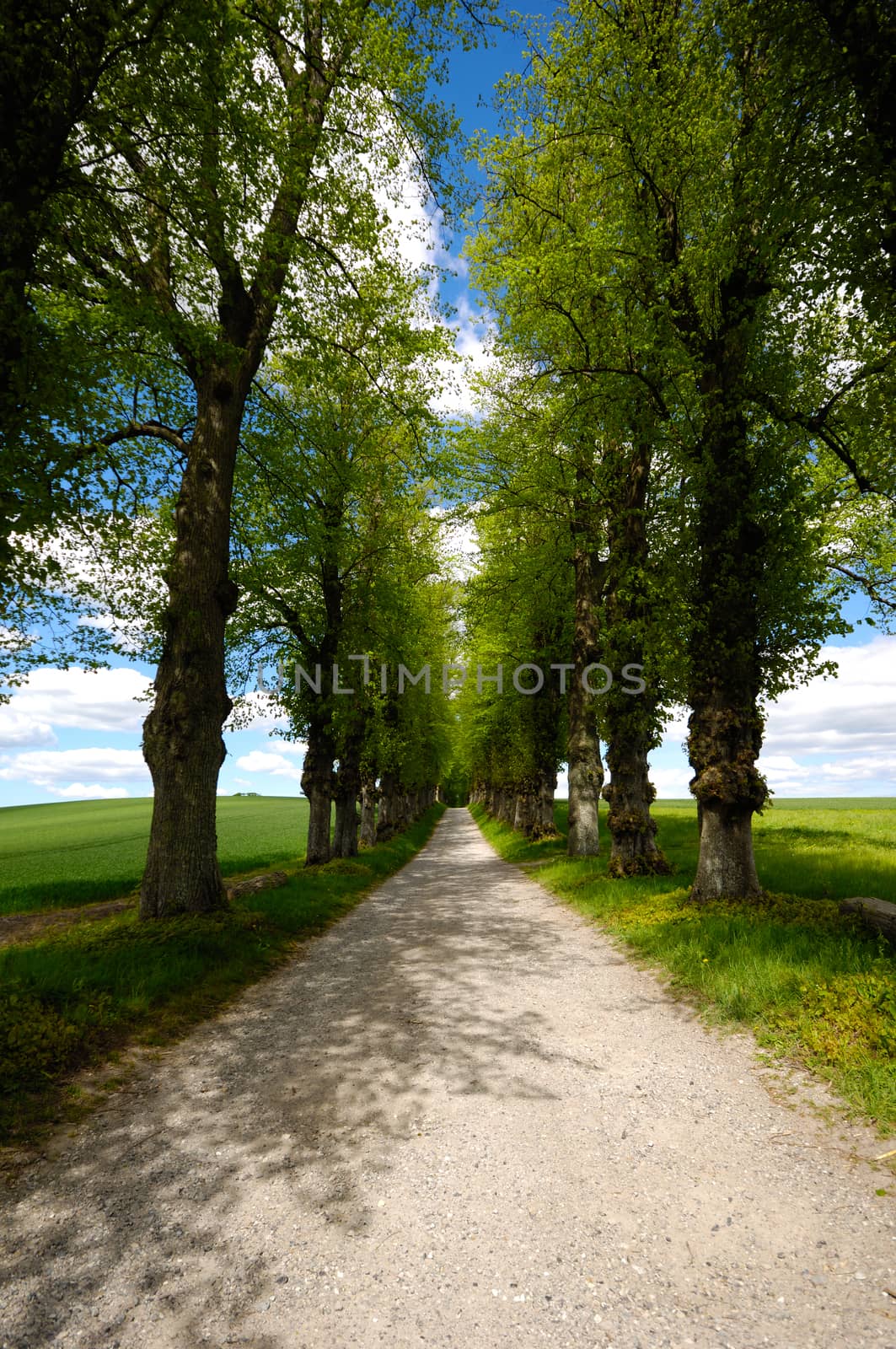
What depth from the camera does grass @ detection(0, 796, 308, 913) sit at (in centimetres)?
1623

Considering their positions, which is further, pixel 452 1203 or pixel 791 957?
pixel 791 957

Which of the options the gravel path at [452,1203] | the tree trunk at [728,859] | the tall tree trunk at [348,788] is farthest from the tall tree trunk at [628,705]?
the tall tree trunk at [348,788]

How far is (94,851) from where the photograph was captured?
102 ft

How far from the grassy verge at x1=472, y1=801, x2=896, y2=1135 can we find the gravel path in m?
0.46

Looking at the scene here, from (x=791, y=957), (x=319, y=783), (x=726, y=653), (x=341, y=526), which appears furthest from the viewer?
(x=319, y=783)

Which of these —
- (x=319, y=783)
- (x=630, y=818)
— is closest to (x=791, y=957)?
(x=630, y=818)

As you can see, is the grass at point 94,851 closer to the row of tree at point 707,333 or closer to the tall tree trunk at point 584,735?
the tall tree trunk at point 584,735

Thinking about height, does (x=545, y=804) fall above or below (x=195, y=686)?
below

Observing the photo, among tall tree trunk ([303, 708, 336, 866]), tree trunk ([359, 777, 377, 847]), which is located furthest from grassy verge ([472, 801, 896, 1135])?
tree trunk ([359, 777, 377, 847])

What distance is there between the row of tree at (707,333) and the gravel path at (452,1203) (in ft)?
18.1

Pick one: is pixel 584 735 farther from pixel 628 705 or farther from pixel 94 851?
pixel 94 851

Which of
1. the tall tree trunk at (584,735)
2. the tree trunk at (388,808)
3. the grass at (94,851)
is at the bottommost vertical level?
the grass at (94,851)

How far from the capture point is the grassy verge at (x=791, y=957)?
446cm

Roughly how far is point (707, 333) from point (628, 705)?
743 cm
